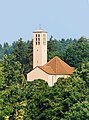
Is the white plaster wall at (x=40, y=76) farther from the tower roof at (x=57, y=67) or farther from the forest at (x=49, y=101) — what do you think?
the forest at (x=49, y=101)

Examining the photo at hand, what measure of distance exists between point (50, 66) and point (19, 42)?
11172mm

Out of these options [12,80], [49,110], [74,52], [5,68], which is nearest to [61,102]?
[49,110]

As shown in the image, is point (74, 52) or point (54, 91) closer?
point (54, 91)

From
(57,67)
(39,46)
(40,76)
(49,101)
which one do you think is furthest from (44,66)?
(49,101)

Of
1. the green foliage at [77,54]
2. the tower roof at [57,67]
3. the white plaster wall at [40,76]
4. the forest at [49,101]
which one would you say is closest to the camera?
the forest at [49,101]

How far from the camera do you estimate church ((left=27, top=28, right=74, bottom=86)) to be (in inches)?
2255

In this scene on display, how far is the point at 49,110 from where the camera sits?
118ft

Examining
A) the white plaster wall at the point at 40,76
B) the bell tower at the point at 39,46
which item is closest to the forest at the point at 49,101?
the white plaster wall at the point at 40,76

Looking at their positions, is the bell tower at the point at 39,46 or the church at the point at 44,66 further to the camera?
the bell tower at the point at 39,46

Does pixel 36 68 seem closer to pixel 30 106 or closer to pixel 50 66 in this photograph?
pixel 50 66

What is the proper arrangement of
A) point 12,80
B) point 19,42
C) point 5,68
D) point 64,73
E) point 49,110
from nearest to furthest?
1. point 49,110
2. point 12,80
3. point 5,68
4. point 64,73
5. point 19,42

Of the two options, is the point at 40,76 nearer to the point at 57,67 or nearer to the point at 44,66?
the point at 44,66

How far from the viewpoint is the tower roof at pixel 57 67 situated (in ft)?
189

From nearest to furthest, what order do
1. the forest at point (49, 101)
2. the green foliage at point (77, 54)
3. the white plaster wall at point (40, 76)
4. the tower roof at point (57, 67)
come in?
the forest at point (49, 101), the white plaster wall at point (40, 76), the tower roof at point (57, 67), the green foliage at point (77, 54)
